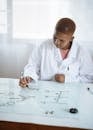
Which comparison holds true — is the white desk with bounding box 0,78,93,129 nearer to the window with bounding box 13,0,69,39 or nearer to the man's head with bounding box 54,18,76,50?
the man's head with bounding box 54,18,76,50

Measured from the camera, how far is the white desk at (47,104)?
1.28 metres

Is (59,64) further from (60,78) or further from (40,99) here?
(40,99)

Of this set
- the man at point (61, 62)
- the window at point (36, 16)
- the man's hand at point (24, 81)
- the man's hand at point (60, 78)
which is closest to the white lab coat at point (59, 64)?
the man at point (61, 62)

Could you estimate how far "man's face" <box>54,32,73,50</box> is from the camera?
6.74ft

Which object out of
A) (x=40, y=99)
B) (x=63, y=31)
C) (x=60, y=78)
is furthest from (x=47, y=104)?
(x=63, y=31)

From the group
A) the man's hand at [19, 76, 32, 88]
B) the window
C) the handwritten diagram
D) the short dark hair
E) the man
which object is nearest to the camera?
the handwritten diagram

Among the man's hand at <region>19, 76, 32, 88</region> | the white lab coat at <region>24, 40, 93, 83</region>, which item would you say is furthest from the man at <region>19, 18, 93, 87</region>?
the man's hand at <region>19, 76, 32, 88</region>

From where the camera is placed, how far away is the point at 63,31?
2021 mm

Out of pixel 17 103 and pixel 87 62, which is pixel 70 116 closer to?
pixel 17 103

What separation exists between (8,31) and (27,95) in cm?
148

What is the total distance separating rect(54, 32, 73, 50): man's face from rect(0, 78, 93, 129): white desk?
0.36 meters

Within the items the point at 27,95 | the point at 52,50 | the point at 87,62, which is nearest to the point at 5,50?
the point at 52,50

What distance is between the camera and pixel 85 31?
2.85 meters

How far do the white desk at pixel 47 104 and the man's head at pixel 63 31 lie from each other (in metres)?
0.38
